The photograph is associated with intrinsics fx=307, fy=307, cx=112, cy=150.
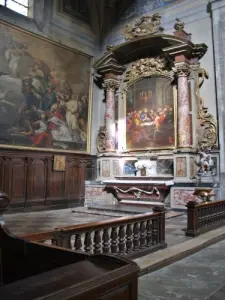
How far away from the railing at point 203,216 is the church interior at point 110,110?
57mm

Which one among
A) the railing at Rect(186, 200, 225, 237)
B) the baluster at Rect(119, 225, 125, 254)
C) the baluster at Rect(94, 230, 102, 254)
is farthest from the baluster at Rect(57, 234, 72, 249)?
the railing at Rect(186, 200, 225, 237)

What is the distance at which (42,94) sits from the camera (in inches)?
421

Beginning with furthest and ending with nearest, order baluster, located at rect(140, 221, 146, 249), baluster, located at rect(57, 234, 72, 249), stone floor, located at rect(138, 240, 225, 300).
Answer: baluster, located at rect(140, 221, 146, 249) < baluster, located at rect(57, 234, 72, 249) < stone floor, located at rect(138, 240, 225, 300)

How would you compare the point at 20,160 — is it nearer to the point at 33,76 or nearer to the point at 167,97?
the point at 33,76

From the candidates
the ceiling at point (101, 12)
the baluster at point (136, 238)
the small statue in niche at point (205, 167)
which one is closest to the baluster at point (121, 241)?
the baluster at point (136, 238)

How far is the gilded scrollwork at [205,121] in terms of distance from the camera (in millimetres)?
9820

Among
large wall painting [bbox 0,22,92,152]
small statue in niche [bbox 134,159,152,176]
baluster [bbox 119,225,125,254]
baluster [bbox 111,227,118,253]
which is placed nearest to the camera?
baluster [bbox 111,227,118,253]

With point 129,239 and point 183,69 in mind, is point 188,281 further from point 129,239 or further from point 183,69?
point 183,69

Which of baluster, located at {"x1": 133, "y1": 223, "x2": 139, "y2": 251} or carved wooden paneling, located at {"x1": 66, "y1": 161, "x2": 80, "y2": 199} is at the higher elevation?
carved wooden paneling, located at {"x1": 66, "y1": 161, "x2": 80, "y2": 199}

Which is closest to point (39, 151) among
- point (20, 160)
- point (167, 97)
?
point (20, 160)

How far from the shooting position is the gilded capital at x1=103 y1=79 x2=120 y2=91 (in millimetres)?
12062

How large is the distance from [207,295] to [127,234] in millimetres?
1409

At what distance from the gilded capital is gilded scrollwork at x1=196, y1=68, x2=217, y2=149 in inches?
131

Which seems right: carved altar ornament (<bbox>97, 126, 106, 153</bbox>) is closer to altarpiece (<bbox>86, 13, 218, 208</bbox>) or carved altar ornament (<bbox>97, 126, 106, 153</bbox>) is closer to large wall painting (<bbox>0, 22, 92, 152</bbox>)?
altarpiece (<bbox>86, 13, 218, 208</bbox>)
